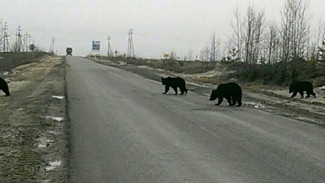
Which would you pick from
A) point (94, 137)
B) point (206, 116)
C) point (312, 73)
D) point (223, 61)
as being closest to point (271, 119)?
point (206, 116)

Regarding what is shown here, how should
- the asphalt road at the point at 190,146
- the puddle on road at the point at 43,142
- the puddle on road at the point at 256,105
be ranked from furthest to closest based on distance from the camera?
the puddle on road at the point at 256,105 < the puddle on road at the point at 43,142 < the asphalt road at the point at 190,146

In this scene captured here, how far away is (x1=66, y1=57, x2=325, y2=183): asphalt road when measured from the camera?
7.88 meters

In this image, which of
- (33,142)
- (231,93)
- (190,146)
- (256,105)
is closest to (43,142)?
(33,142)

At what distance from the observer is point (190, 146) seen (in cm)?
1024

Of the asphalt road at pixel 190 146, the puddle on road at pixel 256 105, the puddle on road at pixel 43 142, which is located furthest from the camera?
the puddle on road at pixel 256 105

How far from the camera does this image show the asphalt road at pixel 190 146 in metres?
7.88

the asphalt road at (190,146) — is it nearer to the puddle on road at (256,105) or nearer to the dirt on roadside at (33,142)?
the dirt on roadside at (33,142)

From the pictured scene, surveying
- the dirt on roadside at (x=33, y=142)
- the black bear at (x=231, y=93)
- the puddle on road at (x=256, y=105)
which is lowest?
the dirt on roadside at (x=33, y=142)

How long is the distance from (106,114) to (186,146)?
562cm

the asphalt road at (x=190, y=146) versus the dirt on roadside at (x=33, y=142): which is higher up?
the asphalt road at (x=190, y=146)

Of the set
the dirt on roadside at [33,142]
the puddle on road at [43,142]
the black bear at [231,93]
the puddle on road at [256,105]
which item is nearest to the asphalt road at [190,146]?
the dirt on roadside at [33,142]

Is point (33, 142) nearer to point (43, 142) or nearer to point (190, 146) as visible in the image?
point (43, 142)

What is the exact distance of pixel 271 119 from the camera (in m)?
15.2

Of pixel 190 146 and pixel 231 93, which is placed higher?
pixel 231 93
